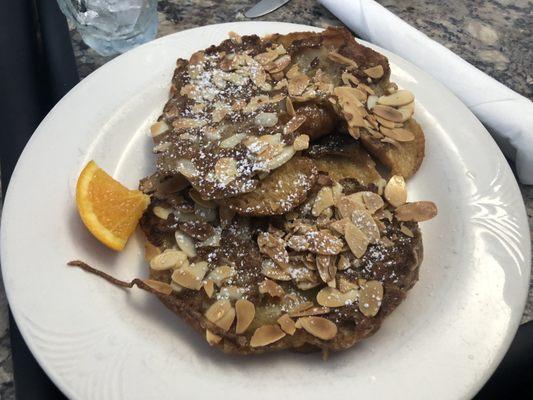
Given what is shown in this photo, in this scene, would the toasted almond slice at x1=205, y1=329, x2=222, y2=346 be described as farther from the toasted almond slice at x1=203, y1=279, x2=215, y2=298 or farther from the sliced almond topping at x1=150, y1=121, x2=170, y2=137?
the sliced almond topping at x1=150, y1=121, x2=170, y2=137

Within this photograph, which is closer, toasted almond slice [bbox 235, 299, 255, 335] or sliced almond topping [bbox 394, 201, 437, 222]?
toasted almond slice [bbox 235, 299, 255, 335]

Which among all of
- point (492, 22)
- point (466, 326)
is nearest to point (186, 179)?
point (466, 326)

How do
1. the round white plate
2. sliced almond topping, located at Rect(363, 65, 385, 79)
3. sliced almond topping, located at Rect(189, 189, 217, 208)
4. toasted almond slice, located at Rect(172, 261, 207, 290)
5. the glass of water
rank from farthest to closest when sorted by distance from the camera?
the glass of water, sliced almond topping, located at Rect(363, 65, 385, 79), sliced almond topping, located at Rect(189, 189, 217, 208), toasted almond slice, located at Rect(172, 261, 207, 290), the round white plate

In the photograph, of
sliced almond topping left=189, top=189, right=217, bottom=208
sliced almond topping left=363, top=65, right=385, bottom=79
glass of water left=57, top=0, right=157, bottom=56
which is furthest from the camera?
glass of water left=57, top=0, right=157, bottom=56

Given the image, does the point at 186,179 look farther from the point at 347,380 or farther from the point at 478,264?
the point at 478,264

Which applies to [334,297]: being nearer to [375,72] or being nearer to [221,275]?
[221,275]

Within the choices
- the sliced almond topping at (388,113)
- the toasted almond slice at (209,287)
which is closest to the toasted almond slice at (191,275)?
the toasted almond slice at (209,287)

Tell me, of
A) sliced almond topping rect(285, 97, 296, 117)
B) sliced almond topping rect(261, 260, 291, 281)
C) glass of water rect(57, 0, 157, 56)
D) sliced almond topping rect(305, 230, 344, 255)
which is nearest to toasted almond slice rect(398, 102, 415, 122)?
sliced almond topping rect(285, 97, 296, 117)

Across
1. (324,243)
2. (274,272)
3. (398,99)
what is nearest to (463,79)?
(398,99)
